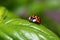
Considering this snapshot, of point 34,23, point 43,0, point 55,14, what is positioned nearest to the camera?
point 34,23

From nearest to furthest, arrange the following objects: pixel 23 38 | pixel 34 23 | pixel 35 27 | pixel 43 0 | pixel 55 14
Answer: pixel 23 38
pixel 35 27
pixel 34 23
pixel 43 0
pixel 55 14

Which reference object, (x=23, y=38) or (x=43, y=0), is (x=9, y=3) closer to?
(x=43, y=0)

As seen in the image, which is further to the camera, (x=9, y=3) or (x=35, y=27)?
(x=9, y=3)

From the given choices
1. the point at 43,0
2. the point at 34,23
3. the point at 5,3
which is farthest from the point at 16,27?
the point at 43,0

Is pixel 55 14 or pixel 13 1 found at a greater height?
pixel 13 1

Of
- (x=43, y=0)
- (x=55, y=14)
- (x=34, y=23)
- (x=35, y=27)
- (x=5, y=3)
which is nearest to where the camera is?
(x=35, y=27)

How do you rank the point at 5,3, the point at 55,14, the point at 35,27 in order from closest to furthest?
the point at 35,27 → the point at 5,3 → the point at 55,14

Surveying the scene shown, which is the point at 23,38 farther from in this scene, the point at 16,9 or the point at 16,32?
the point at 16,9

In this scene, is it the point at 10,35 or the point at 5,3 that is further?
the point at 5,3

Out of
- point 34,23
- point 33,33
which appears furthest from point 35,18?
point 33,33
